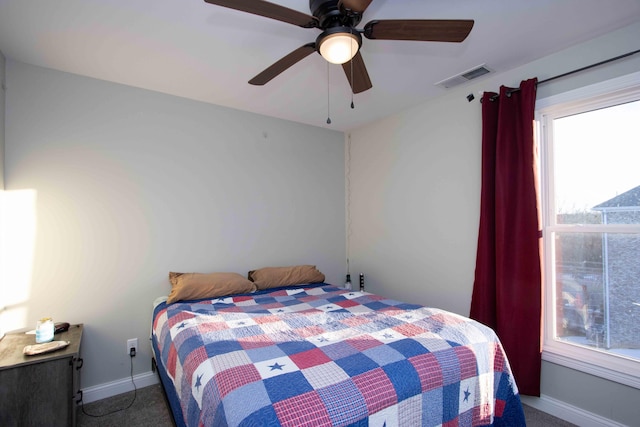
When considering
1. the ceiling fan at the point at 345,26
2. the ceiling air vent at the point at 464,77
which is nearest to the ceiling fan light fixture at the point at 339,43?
the ceiling fan at the point at 345,26

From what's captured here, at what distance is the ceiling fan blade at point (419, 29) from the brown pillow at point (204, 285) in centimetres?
215

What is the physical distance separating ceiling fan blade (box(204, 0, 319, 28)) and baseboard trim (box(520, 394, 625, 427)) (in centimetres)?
285

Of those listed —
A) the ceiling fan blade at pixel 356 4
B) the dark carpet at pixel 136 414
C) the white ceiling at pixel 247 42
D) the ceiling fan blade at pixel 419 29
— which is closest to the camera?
the ceiling fan blade at pixel 356 4

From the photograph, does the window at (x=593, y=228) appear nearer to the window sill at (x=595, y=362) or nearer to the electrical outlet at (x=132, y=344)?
the window sill at (x=595, y=362)

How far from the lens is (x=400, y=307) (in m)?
2.19

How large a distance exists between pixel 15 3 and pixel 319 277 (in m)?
2.90

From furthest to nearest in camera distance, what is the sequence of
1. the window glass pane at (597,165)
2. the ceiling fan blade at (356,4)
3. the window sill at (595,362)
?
the window glass pane at (597,165), the window sill at (595,362), the ceiling fan blade at (356,4)

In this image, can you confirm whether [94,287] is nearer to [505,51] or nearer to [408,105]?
[408,105]

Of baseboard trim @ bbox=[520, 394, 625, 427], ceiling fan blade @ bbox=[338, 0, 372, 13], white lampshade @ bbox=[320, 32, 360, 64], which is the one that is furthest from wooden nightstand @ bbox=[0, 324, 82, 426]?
baseboard trim @ bbox=[520, 394, 625, 427]

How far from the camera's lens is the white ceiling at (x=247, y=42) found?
1.71 m

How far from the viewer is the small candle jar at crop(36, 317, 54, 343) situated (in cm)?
195

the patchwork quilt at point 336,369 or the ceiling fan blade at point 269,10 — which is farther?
the ceiling fan blade at point 269,10

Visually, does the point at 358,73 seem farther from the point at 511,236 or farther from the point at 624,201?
the point at 624,201

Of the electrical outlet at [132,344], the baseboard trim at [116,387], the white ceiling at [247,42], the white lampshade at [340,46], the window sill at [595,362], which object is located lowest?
the baseboard trim at [116,387]
